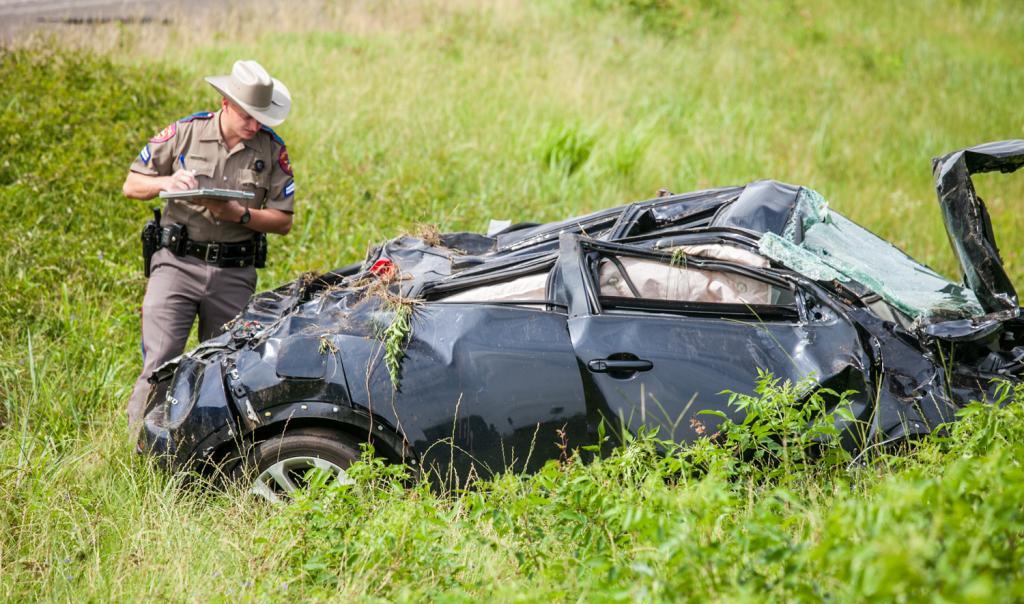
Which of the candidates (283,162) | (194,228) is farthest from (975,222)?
(194,228)

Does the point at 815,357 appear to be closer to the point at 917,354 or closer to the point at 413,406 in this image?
the point at 917,354

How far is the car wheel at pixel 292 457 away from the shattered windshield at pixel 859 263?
6.60 ft

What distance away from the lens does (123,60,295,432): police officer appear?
15.7 ft

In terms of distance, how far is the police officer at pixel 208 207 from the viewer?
188 inches

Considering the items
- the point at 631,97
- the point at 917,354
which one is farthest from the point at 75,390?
the point at 631,97

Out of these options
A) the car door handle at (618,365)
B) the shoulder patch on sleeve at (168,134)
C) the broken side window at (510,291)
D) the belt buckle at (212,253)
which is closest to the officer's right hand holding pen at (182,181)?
the shoulder patch on sleeve at (168,134)

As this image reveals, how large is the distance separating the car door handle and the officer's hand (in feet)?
7.59

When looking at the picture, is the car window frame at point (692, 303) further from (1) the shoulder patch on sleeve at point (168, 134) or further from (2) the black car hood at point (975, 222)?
(1) the shoulder patch on sleeve at point (168, 134)

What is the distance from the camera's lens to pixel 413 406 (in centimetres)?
373

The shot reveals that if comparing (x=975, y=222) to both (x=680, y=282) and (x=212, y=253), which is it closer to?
(x=680, y=282)

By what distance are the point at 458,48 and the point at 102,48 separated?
4368 mm

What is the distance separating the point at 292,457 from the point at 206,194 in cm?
149

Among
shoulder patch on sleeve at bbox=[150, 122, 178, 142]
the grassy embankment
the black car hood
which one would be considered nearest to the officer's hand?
shoulder patch on sleeve at bbox=[150, 122, 178, 142]

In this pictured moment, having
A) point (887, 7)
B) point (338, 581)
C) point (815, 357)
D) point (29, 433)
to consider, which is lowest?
point (29, 433)
